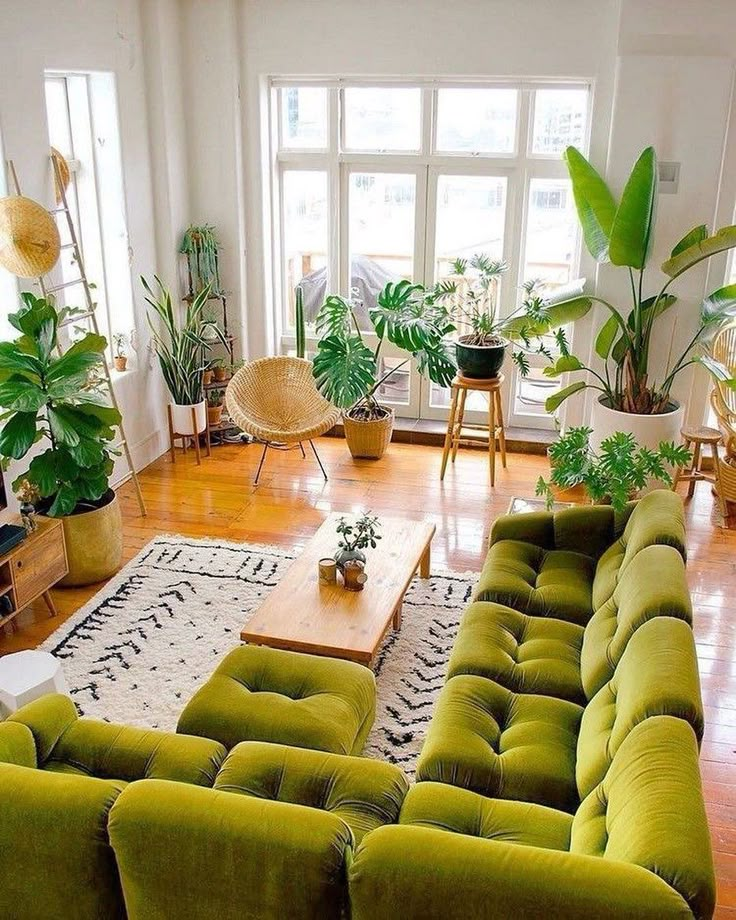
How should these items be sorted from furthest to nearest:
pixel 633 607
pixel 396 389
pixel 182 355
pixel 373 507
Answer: pixel 396 389 < pixel 182 355 < pixel 373 507 < pixel 633 607

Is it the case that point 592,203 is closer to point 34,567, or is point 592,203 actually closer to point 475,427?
point 475,427

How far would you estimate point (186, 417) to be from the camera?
6848 mm

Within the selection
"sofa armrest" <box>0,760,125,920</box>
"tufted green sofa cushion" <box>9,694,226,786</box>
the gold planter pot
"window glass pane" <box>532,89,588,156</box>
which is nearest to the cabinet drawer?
the gold planter pot

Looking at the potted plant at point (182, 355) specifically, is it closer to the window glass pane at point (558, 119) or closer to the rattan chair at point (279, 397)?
Result: the rattan chair at point (279, 397)

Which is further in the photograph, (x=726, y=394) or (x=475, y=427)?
(x=475, y=427)

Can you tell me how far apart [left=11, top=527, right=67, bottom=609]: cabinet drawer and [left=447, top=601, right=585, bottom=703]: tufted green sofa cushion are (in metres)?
2.20

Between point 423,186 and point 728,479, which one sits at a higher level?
point 423,186

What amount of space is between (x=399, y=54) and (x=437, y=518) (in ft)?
10.1

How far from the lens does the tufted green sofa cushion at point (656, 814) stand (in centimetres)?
222

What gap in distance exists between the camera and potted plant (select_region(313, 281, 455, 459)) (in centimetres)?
646

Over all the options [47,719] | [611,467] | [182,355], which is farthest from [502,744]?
[182,355]

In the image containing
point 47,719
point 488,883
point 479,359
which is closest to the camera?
point 488,883

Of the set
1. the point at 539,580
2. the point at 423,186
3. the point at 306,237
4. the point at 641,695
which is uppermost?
the point at 423,186

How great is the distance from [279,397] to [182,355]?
2.41ft
